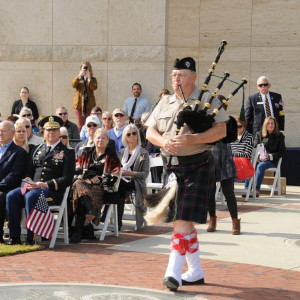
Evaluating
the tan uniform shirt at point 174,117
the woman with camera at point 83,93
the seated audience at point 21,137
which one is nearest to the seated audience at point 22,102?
the woman with camera at point 83,93

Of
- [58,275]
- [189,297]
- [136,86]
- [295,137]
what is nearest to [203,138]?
[189,297]

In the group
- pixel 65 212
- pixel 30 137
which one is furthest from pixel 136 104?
pixel 65 212

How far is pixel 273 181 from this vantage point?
14.5 metres

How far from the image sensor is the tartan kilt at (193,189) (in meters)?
6.70

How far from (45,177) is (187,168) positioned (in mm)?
2994

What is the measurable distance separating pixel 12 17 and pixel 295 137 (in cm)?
691

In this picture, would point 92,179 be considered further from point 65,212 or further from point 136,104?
point 136,104

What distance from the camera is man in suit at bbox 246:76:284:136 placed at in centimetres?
1480

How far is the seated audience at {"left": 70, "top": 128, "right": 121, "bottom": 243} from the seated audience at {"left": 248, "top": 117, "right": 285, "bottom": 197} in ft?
16.3

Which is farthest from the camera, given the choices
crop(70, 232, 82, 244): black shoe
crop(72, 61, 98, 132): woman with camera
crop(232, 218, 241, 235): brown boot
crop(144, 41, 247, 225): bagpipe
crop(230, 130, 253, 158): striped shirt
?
crop(72, 61, 98, 132): woman with camera

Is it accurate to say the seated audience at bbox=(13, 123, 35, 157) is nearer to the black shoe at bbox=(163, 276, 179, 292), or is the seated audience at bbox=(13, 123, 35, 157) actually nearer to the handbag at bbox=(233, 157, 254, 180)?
the black shoe at bbox=(163, 276, 179, 292)

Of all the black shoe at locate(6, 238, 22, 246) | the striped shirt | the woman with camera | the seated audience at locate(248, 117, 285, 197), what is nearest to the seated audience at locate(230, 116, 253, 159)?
the striped shirt

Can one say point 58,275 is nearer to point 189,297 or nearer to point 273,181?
point 189,297

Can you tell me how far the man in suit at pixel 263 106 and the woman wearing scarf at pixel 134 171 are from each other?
4743 mm
